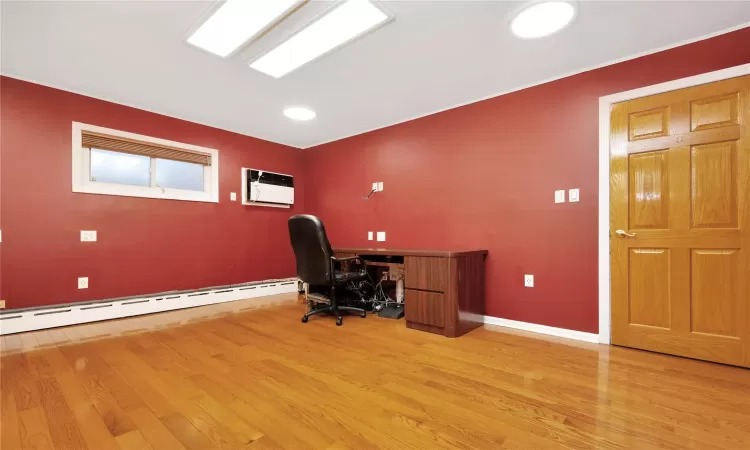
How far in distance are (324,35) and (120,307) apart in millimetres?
3590

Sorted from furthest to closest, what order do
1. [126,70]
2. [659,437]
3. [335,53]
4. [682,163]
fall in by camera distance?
[126,70], [335,53], [682,163], [659,437]

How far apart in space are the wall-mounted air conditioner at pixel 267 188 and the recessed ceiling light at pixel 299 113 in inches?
49.8

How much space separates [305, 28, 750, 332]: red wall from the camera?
2.78 meters

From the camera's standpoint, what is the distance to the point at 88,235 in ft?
11.2

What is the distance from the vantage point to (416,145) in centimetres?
407

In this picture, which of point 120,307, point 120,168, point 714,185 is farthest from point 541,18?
point 120,307

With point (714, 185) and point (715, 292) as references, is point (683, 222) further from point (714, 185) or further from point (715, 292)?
point (715, 292)

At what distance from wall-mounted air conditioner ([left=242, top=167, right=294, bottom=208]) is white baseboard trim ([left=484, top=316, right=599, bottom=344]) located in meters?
3.57

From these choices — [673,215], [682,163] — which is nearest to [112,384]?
[673,215]

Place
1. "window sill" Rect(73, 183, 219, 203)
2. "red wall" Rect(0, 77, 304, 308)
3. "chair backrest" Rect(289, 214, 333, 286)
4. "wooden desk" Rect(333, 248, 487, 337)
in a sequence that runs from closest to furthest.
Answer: "wooden desk" Rect(333, 248, 487, 337) < "red wall" Rect(0, 77, 304, 308) < "chair backrest" Rect(289, 214, 333, 286) < "window sill" Rect(73, 183, 219, 203)

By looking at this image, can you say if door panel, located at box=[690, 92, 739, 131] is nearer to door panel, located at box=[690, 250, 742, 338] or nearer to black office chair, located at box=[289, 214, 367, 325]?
door panel, located at box=[690, 250, 742, 338]

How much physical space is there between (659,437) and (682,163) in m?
2.06

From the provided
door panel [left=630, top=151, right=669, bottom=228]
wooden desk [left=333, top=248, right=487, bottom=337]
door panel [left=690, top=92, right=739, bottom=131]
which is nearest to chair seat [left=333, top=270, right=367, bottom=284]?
wooden desk [left=333, top=248, right=487, bottom=337]

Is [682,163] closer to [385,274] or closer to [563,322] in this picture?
[563,322]
